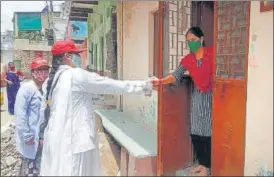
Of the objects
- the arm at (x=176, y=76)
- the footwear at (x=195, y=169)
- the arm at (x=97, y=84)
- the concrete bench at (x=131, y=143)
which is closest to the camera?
the arm at (x=97, y=84)

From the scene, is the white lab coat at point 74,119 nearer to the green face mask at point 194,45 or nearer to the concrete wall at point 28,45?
the concrete wall at point 28,45

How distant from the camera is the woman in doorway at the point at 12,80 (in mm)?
1729

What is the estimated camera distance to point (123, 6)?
6.71 feet

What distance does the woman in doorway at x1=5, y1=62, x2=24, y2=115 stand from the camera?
1729mm

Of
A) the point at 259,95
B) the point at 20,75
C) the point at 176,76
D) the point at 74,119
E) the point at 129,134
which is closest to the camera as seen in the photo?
the point at 259,95

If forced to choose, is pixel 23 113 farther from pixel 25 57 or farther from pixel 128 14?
pixel 128 14

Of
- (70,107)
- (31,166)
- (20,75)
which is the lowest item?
(31,166)

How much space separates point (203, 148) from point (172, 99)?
374 millimetres

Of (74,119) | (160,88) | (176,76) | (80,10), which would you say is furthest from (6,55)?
(176,76)

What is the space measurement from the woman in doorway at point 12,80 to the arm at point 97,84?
0.41 m

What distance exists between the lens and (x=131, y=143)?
185 cm

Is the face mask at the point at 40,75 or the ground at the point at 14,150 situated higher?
the face mask at the point at 40,75

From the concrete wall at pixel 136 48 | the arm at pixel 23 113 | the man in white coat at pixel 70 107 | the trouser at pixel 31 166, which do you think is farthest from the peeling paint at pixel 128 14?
the trouser at pixel 31 166

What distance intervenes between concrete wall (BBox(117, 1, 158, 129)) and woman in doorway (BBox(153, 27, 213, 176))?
19 centimetres
